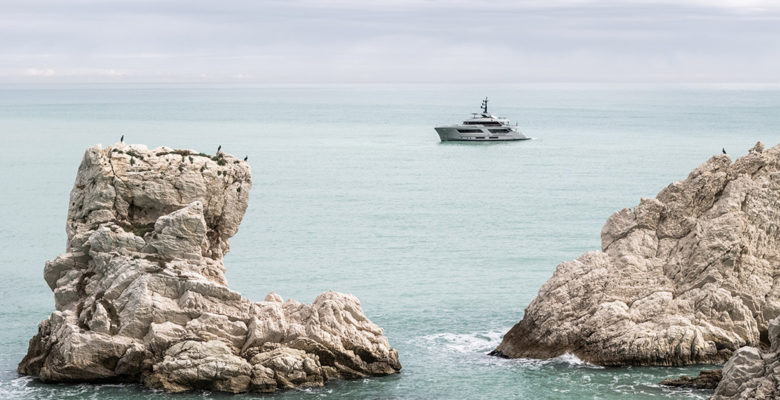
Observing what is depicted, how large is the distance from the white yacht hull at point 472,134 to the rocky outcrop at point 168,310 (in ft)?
353

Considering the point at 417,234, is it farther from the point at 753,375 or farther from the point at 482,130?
the point at 482,130

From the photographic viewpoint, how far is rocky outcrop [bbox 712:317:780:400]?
84.8ft

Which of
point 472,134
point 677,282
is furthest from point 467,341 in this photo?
point 472,134

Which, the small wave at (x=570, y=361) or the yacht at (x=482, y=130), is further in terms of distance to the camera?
the yacht at (x=482, y=130)

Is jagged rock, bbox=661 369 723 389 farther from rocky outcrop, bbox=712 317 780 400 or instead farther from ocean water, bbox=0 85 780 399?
rocky outcrop, bbox=712 317 780 400

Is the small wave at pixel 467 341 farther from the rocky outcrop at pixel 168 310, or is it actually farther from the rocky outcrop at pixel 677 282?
the rocky outcrop at pixel 168 310

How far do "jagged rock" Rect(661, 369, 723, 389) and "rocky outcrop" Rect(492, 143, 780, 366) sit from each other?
2.35m

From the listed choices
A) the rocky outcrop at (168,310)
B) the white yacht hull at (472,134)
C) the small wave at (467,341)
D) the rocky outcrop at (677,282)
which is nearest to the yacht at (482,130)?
the white yacht hull at (472,134)

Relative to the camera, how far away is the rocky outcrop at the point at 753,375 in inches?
1017

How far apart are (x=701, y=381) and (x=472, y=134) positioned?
112815 mm

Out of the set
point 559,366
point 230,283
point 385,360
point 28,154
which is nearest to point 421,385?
point 385,360

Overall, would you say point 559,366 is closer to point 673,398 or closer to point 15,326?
point 673,398

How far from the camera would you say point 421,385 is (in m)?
37.0

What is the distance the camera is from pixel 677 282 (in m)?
40.2
